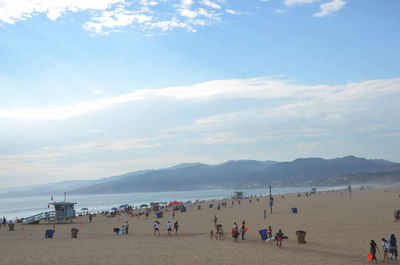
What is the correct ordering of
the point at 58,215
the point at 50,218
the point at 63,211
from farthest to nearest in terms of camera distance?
the point at 63,211, the point at 58,215, the point at 50,218

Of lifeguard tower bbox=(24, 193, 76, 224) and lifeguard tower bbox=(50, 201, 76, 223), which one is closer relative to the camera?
lifeguard tower bbox=(24, 193, 76, 224)

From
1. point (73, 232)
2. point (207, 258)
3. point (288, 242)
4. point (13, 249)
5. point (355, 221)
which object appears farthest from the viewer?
point (355, 221)

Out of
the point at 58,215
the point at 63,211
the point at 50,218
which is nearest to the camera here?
the point at 50,218

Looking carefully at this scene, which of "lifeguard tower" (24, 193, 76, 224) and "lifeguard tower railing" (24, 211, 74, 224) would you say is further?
"lifeguard tower" (24, 193, 76, 224)

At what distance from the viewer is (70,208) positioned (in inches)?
1645

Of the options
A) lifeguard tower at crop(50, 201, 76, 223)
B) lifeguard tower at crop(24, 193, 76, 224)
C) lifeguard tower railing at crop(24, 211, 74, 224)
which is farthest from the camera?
lifeguard tower at crop(50, 201, 76, 223)

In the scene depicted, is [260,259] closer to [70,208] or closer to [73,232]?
[73,232]

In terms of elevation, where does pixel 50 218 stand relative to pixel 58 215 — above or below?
below

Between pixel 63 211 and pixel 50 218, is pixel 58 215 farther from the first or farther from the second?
pixel 50 218

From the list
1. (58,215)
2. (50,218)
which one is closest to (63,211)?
(58,215)

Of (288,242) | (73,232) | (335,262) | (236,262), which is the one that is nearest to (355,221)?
(288,242)

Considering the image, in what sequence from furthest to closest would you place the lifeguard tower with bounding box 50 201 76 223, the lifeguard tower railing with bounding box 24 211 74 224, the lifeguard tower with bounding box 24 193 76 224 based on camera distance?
1. the lifeguard tower with bounding box 50 201 76 223
2. the lifeguard tower with bounding box 24 193 76 224
3. the lifeguard tower railing with bounding box 24 211 74 224

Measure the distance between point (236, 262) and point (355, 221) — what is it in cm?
1646

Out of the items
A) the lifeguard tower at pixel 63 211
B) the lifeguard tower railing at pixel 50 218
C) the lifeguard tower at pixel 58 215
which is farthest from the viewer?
the lifeguard tower at pixel 63 211
